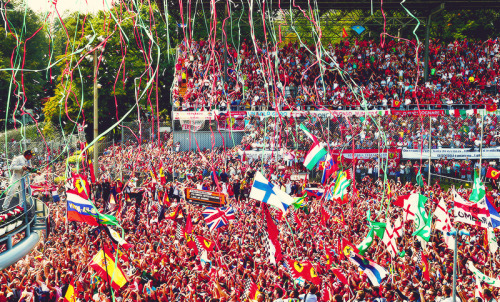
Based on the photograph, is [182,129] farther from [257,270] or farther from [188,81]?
[257,270]

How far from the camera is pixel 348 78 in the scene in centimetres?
2730

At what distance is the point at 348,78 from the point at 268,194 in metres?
20.0

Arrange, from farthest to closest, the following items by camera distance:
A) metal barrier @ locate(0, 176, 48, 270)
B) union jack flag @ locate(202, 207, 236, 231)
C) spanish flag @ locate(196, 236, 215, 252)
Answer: union jack flag @ locate(202, 207, 236, 231) → spanish flag @ locate(196, 236, 215, 252) → metal barrier @ locate(0, 176, 48, 270)

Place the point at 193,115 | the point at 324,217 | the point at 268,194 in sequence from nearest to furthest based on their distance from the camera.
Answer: the point at 268,194 < the point at 324,217 < the point at 193,115

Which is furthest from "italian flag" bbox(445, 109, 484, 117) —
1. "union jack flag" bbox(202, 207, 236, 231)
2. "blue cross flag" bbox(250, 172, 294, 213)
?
"blue cross flag" bbox(250, 172, 294, 213)

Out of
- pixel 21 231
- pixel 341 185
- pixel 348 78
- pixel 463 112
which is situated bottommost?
pixel 341 185

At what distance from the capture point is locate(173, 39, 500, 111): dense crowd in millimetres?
25344

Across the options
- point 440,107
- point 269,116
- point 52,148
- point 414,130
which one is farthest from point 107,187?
point 440,107

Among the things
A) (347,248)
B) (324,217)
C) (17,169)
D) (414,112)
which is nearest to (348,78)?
(414,112)

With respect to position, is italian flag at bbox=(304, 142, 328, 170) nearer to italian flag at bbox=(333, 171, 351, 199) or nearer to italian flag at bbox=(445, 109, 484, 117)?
italian flag at bbox=(333, 171, 351, 199)

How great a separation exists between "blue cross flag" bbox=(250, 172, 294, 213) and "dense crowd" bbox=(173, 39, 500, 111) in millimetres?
15832

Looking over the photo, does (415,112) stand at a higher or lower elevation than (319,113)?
lower

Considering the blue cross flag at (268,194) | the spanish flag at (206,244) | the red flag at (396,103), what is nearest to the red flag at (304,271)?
the blue cross flag at (268,194)

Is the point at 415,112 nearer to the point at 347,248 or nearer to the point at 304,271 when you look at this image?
the point at 347,248
